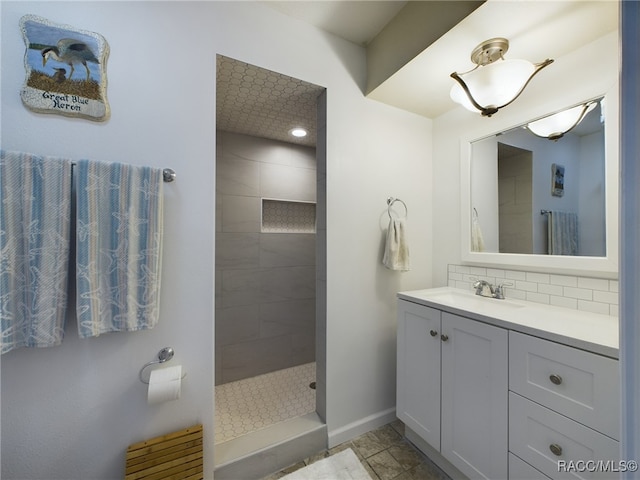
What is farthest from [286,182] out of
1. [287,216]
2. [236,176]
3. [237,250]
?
[237,250]

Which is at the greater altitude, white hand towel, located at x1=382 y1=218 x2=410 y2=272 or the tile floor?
white hand towel, located at x1=382 y1=218 x2=410 y2=272

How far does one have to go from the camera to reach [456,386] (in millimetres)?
1276

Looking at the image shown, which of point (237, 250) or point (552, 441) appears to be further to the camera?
point (237, 250)

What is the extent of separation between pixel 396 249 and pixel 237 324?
154cm

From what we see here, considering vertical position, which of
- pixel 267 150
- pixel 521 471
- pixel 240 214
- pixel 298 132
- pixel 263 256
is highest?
pixel 298 132

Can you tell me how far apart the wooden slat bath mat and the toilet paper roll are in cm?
22

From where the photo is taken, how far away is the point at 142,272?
1.07 meters

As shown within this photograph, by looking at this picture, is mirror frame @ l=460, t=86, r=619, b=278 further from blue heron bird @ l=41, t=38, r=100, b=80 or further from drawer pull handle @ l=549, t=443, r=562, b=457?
blue heron bird @ l=41, t=38, r=100, b=80

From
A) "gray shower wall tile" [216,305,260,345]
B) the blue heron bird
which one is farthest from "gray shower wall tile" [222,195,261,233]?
the blue heron bird

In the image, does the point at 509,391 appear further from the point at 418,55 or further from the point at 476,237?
the point at 418,55

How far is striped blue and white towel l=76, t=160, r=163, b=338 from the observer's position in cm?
97

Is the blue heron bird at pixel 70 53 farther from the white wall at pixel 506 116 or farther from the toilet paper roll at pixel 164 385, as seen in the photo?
the white wall at pixel 506 116

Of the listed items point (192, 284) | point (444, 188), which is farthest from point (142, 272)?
point (444, 188)

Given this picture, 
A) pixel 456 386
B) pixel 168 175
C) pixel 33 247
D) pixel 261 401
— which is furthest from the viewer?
pixel 261 401
